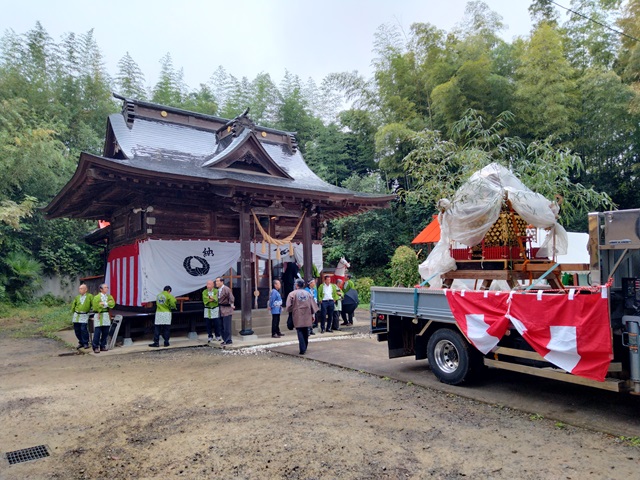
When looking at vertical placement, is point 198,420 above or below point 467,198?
below

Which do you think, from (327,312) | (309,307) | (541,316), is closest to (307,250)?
(327,312)

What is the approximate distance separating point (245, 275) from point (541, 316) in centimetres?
694

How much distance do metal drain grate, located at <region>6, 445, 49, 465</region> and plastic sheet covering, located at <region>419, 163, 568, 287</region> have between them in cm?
513

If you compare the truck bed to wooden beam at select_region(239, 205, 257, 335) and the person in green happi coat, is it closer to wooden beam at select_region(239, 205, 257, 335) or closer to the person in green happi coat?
wooden beam at select_region(239, 205, 257, 335)

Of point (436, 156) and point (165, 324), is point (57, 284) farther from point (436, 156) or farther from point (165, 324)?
point (436, 156)

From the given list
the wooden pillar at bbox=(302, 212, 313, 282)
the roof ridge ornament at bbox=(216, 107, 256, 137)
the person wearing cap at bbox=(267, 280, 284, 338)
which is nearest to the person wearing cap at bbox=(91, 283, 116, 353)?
the person wearing cap at bbox=(267, 280, 284, 338)

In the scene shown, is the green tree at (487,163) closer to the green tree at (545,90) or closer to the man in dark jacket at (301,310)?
the man in dark jacket at (301,310)

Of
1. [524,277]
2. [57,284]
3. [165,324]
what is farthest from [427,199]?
[57,284]

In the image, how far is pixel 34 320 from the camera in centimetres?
1577

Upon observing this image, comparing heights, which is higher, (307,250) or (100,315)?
(307,250)

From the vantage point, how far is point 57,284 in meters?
20.2

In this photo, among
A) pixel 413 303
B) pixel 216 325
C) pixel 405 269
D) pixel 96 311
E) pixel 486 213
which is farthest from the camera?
pixel 405 269

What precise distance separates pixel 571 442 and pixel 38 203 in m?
22.2

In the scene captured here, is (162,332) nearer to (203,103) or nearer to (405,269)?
(405,269)
